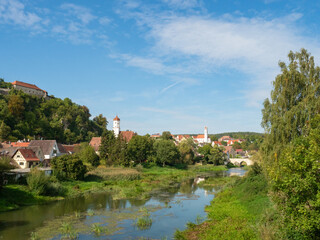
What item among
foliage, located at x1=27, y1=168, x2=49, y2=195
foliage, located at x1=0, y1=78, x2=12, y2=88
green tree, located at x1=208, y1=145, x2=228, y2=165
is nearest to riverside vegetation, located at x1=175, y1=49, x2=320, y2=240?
foliage, located at x1=27, y1=168, x2=49, y2=195

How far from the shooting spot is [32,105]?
345ft

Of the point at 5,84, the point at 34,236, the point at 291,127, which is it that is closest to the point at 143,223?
the point at 34,236

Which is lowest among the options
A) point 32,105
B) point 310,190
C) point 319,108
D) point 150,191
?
point 150,191

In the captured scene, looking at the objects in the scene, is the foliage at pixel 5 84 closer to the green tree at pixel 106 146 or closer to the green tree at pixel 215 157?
the green tree at pixel 106 146

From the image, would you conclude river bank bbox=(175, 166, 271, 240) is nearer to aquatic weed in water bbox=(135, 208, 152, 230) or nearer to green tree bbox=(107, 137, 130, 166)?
aquatic weed in water bbox=(135, 208, 152, 230)

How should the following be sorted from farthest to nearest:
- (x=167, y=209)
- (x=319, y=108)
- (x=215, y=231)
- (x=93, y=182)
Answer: (x=93, y=182) → (x=167, y=209) → (x=319, y=108) → (x=215, y=231)

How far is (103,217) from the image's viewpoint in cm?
2636

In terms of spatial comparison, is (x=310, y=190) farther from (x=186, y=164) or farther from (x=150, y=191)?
(x=186, y=164)

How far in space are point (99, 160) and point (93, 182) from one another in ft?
64.5

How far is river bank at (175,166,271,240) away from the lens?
19266 mm

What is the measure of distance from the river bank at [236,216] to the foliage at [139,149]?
38.2 m

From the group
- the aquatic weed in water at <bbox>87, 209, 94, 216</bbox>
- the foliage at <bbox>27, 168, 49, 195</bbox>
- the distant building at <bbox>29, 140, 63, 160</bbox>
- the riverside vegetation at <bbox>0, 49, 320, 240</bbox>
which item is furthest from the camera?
the distant building at <bbox>29, 140, 63, 160</bbox>

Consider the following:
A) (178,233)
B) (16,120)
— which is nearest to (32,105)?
(16,120)

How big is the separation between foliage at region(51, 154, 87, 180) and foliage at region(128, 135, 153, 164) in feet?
76.5
